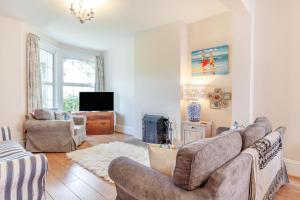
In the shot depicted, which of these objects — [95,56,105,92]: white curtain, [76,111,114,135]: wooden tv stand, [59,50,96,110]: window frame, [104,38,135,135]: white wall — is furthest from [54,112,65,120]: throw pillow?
[95,56,105,92]: white curtain

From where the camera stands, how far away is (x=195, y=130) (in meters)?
3.71

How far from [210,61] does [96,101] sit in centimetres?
352

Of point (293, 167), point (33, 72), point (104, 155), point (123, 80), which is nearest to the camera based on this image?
point (293, 167)

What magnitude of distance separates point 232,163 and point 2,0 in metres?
4.02

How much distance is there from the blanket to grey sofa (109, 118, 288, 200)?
0.23 ft

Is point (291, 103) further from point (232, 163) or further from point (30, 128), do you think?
point (30, 128)

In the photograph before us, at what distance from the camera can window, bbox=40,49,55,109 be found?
16.1 ft

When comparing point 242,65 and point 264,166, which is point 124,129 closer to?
point 242,65

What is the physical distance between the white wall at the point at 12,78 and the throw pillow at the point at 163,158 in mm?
3649

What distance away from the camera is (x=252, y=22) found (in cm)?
297

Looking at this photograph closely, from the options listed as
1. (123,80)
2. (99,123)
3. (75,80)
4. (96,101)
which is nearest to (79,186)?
(99,123)

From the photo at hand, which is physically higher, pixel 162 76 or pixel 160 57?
pixel 160 57

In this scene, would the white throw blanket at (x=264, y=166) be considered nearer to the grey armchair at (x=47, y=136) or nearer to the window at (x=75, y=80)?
the grey armchair at (x=47, y=136)

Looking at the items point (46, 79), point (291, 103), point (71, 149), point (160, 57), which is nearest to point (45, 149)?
point (71, 149)
